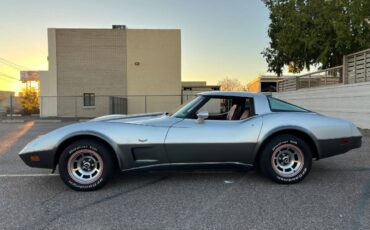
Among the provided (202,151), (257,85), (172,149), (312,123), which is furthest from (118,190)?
(257,85)

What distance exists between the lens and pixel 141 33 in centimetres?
2877

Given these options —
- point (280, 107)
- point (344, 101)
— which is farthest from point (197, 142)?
point (344, 101)

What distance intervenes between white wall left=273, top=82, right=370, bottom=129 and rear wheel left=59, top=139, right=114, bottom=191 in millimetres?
9964

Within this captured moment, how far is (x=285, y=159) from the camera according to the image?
526cm

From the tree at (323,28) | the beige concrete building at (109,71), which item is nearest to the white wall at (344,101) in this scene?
the tree at (323,28)

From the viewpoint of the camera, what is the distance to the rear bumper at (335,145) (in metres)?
5.30

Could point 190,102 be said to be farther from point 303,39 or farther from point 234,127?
point 303,39

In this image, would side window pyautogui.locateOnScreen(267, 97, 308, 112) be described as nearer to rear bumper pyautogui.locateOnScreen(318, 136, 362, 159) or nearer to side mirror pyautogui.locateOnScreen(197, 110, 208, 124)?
rear bumper pyautogui.locateOnScreen(318, 136, 362, 159)

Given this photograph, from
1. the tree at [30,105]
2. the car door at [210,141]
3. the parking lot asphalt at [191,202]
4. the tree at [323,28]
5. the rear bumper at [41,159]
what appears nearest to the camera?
the parking lot asphalt at [191,202]

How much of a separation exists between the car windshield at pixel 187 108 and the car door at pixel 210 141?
13 centimetres

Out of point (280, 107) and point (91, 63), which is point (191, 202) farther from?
point (91, 63)

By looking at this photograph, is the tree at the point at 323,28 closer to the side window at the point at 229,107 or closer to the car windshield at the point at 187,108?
the side window at the point at 229,107

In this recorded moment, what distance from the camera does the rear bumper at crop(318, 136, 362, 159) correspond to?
530 centimetres

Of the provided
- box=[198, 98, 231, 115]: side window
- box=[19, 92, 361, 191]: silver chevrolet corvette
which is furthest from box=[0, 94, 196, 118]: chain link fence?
box=[19, 92, 361, 191]: silver chevrolet corvette
